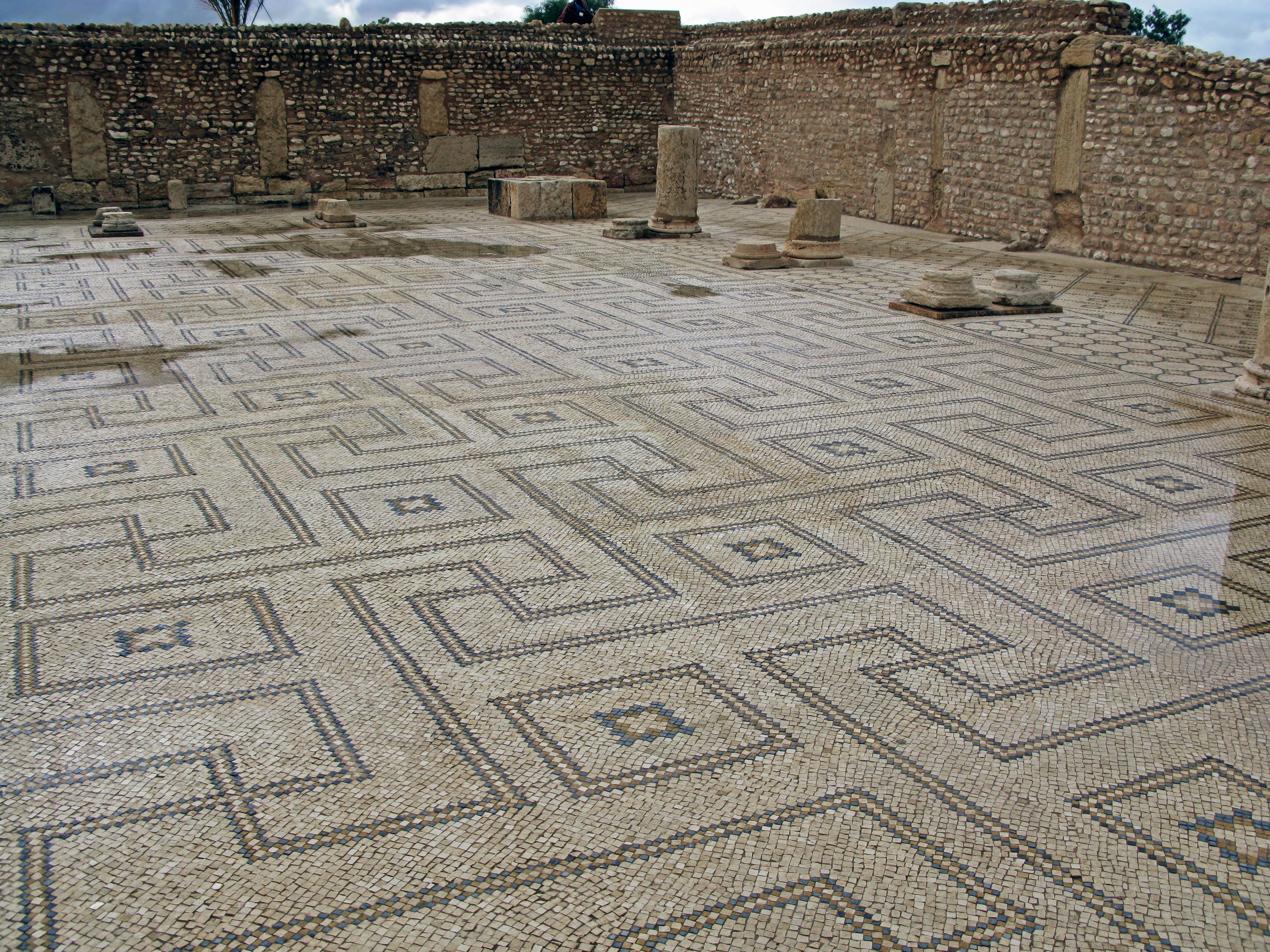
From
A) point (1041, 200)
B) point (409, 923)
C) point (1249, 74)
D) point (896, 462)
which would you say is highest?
point (1249, 74)

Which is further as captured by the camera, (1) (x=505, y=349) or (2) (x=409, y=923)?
(1) (x=505, y=349)

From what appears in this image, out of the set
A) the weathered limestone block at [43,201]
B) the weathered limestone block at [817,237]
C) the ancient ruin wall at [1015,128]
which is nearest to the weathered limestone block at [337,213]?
the weathered limestone block at [43,201]

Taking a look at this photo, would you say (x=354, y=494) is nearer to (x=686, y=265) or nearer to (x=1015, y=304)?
(x=1015, y=304)

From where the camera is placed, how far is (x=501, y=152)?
14031mm

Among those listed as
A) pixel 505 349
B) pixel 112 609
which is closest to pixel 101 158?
pixel 505 349

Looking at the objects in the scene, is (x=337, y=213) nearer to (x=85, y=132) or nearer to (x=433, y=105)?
(x=433, y=105)

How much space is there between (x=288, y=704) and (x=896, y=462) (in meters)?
2.38

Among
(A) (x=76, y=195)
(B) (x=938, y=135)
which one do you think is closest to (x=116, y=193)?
(A) (x=76, y=195)

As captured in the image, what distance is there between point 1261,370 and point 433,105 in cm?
1109

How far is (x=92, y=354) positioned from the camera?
538 cm

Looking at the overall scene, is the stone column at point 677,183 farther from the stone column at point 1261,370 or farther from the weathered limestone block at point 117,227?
the stone column at point 1261,370

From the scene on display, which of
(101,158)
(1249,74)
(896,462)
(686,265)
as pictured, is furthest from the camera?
(101,158)

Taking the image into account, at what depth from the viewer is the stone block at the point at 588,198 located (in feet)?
37.8

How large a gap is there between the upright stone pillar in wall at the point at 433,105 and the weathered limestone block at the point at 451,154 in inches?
4.0
